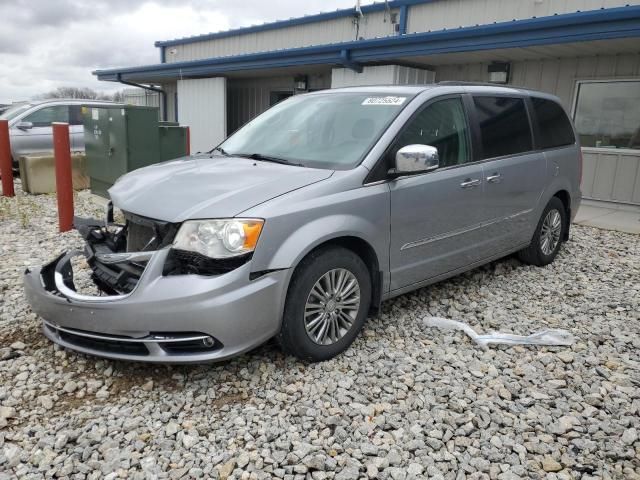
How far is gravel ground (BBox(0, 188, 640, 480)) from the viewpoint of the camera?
2.46 metres

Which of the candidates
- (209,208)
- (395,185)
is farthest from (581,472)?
(209,208)

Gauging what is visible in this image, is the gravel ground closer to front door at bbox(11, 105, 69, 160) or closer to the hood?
the hood

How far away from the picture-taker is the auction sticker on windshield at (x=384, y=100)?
3.80m

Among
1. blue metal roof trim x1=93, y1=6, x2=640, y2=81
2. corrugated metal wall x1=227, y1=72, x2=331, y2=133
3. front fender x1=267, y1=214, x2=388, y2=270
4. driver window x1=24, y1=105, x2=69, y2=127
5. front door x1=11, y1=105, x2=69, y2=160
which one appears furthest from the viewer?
corrugated metal wall x1=227, y1=72, x2=331, y2=133

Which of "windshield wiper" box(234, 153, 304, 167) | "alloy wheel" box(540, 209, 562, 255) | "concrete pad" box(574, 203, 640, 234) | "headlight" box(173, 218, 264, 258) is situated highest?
"windshield wiper" box(234, 153, 304, 167)

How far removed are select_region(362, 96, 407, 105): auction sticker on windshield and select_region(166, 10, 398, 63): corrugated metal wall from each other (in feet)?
30.1

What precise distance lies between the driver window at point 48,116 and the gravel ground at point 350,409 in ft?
26.5

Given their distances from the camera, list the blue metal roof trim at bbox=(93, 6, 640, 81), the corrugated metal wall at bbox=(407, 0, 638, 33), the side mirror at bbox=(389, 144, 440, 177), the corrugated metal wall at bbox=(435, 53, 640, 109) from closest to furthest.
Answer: the side mirror at bbox=(389, 144, 440, 177), the blue metal roof trim at bbox=(93, 6, 640, 81), the corrugated metal wall at bbox=(435, 53, 640, 109), the corrugated metal wall at bbox=(407, 0, 638, 33)

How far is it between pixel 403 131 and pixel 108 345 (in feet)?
7.55

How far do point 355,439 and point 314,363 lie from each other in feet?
2.39

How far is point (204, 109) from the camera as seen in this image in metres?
14.8

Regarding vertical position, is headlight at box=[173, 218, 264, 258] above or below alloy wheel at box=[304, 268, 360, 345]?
above

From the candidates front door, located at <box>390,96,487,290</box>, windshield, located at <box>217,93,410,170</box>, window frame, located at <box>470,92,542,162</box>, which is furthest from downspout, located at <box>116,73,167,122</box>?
front door, located at <box>390,96,487,290</box>

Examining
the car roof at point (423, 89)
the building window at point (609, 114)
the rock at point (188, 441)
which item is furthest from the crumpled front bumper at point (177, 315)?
the building window at point (609, 114)
